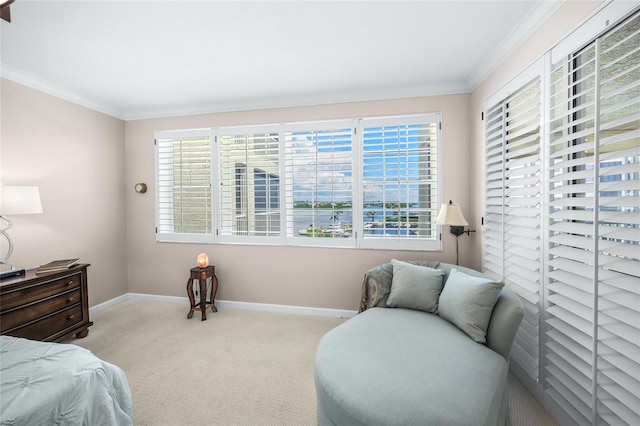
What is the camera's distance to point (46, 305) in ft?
8.12

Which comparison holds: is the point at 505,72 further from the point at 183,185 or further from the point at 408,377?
the point at 183,185

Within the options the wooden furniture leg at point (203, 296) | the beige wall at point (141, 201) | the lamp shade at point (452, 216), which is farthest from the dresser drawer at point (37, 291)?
the lamp shade at point (452, 216)

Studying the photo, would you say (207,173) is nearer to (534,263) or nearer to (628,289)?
(534,263)

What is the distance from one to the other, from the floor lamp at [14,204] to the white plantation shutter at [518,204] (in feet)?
13.1

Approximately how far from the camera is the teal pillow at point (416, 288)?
2.23 m

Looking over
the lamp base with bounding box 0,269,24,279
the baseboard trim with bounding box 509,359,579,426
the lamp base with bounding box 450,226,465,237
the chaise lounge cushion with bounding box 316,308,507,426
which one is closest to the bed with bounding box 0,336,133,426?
the lamp base with bounding box 0,269,24,279

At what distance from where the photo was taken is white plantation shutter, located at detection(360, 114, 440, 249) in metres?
3.03

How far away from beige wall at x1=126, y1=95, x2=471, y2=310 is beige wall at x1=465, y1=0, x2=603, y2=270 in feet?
0.42

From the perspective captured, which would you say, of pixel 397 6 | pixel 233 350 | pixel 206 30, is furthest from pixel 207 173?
pixel 397 6

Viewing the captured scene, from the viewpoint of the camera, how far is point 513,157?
86.5 inches

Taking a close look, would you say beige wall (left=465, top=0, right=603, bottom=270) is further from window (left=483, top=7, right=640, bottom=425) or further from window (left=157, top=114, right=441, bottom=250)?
window (left=157, top=114, right=441, bottom=250)

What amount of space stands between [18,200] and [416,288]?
342 centimetres

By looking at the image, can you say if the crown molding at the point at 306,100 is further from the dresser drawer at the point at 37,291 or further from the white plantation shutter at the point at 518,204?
the dresser drawer at the point at 37,291

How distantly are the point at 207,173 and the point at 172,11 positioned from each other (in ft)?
6.69
